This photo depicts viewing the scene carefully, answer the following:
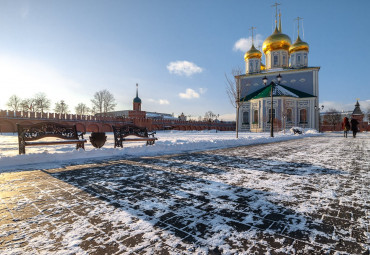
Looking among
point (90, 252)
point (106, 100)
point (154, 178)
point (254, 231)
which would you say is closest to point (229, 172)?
point (154, 178)

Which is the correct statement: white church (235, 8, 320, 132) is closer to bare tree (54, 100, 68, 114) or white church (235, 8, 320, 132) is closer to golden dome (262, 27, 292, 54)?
golden dome (262, 27, 292, 54)

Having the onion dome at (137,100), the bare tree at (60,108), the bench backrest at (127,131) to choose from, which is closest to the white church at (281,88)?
the onion dome at (137,100)

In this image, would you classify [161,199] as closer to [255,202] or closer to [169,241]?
[169,241]

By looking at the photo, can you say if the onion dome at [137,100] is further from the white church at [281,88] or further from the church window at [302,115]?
the church window at [302,115]

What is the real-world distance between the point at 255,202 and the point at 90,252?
6.21ft

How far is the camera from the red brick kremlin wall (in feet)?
95.0

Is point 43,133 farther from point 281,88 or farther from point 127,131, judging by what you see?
point 281,88

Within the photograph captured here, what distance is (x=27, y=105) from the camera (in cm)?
5319

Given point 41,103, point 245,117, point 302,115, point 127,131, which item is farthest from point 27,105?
point 302,115

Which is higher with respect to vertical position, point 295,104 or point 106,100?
point 106,100

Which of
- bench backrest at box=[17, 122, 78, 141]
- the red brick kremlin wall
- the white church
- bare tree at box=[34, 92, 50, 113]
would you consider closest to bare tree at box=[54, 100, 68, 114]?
bare tree at box=[34, 92, 50, 113]

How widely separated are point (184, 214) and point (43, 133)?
6196 millimetres

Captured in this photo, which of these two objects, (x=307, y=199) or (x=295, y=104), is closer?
(x=307, y=199)

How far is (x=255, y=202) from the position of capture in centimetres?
254
